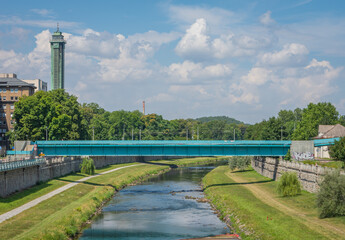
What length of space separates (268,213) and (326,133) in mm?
78331

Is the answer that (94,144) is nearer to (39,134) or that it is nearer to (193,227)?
(39,134)

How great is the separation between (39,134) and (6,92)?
190ft

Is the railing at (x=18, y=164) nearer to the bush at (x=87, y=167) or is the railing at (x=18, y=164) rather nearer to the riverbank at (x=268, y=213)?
the bush at (x=87, y=167)

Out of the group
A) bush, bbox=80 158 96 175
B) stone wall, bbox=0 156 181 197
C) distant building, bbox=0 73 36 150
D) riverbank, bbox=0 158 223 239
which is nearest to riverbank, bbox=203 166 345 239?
riverbank, bbox=0 158 223 239

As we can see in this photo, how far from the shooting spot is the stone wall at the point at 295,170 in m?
71.6

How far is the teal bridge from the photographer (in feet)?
320

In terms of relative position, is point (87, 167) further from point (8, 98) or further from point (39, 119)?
point (8, 98)

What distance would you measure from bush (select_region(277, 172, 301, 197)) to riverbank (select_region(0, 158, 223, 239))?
30806 mm

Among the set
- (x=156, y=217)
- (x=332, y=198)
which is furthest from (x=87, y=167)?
(x=332, y=198)

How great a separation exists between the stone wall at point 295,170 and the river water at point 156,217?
1726 cm

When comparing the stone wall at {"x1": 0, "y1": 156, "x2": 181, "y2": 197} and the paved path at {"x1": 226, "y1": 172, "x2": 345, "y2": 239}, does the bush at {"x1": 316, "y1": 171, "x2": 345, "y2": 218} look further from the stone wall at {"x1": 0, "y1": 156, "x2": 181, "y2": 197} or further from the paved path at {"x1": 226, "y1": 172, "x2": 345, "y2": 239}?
the stone wall at {"x1": 0, "y1": 156, "x2": 181, "y2": 197}

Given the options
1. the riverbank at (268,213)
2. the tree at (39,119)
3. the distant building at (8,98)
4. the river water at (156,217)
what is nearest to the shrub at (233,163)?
the river water at (156,217)

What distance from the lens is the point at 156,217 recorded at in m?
66.4

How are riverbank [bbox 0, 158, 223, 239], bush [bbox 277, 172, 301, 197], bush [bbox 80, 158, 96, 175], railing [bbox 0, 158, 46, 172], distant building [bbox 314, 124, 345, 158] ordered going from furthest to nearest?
1. distant building [bbox 314, 124, 345, 158]
2. bush [bbox 80, 158, 96, 175]
3. bush [bbox 277, 172, 301, 197]
4. railing [bbox 0, 158, 46, 172]
5. riverbank [bbox 0, 158, 223, 239]
